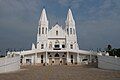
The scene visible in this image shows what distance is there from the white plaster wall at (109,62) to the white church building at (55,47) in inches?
919

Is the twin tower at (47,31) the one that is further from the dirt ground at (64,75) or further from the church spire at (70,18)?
the dirt ground at (64,75)

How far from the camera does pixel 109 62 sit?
27.5 m

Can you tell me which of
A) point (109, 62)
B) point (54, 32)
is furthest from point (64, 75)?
point (54, 32)

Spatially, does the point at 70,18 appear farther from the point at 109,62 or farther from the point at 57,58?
the point at 109,62

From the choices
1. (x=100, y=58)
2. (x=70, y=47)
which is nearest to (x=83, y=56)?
(x=70, y=47)

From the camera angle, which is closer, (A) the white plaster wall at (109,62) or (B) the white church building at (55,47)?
(A) the white plaster wall at (109,62)

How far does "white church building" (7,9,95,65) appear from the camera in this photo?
5516cm

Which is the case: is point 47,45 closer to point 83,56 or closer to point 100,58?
point 83,56

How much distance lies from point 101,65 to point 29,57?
2784cm

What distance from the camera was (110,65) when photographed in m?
27.3

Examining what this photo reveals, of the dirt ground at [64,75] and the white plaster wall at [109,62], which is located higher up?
the white plaster wall at [109,62]

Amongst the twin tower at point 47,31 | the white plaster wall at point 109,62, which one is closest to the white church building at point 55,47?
the twin tower at point 47,31

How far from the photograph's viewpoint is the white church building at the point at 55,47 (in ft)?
181

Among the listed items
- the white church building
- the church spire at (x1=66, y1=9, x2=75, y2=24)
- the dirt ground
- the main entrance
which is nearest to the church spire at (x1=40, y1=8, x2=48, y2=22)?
the white church building
